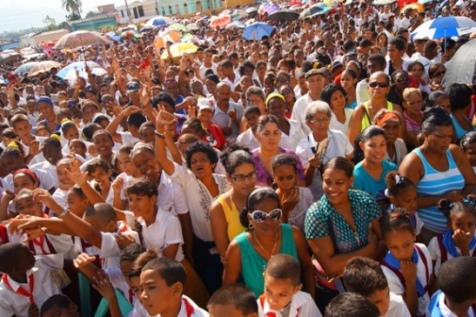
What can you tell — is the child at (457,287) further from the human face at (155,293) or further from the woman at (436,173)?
the human face at (155,293)

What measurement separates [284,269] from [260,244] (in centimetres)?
41

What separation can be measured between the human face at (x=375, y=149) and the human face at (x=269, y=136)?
2.59 ft

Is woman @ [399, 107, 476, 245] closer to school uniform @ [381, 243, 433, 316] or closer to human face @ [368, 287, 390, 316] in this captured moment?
school uniform @ [381, 243, 433, 316]

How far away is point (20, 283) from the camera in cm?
292

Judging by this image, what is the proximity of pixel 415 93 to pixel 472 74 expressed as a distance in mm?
579

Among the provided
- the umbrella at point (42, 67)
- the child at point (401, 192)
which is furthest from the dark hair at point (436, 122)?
the umbrella at point (42, 67)

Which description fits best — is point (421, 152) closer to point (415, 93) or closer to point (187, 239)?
point (415, 93)

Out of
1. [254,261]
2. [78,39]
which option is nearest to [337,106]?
[254,261]

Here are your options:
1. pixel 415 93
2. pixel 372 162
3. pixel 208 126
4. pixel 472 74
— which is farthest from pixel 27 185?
pixel 472 74

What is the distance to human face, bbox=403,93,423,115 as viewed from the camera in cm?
454

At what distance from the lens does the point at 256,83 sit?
25.4 ft

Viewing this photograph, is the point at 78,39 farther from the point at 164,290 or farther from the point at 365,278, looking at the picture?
the point at 365,278

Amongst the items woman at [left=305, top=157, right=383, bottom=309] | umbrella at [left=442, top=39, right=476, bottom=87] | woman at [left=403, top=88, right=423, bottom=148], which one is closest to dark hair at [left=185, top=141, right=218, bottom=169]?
woman at [left=305, top=157, right=383, bottom=309]

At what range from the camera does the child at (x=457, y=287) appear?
2.28 metres
